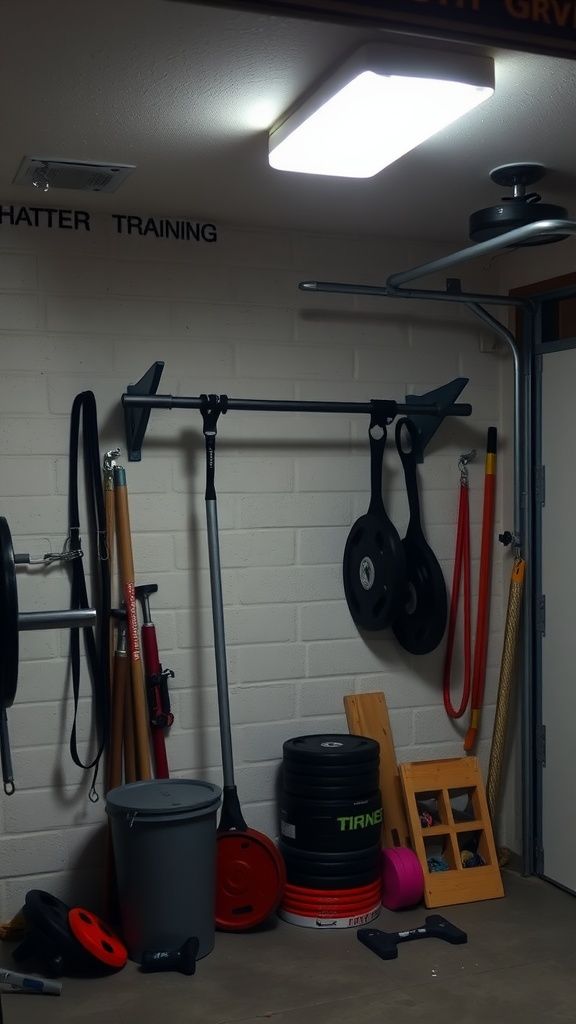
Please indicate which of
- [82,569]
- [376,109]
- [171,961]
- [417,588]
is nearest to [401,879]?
[171,961]

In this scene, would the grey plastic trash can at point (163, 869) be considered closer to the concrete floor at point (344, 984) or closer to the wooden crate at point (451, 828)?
the concrete floor at point (344, 984)

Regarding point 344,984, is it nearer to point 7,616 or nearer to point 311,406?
point 7,616

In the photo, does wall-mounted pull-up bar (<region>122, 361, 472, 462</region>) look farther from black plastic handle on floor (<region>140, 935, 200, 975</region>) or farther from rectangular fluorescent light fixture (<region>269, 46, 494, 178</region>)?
black plastic handle on floor (<region>140, 935, 200, 975</region>)

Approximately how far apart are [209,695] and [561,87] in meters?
2.34

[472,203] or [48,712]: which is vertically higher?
[472,203]

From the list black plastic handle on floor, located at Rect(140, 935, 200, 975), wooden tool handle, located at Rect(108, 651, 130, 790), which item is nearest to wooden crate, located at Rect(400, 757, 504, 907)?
black plastic handle on floor, located at Rect(140, 935, 200, 975)

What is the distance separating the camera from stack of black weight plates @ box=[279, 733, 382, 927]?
3594mm

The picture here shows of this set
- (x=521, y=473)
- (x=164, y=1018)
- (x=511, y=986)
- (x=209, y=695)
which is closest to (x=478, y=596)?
(x=521, y=473)

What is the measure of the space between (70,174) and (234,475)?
3.97 ft

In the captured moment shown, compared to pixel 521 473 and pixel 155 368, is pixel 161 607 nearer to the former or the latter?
pixel 155 368

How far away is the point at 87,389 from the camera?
365cm

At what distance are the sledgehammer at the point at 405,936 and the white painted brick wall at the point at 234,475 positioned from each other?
0.62 meters

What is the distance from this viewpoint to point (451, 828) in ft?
12.6

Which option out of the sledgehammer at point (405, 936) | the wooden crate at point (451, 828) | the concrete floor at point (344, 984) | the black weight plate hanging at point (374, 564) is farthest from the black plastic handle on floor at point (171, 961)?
the black weight plate hanging at point (374, 564)
